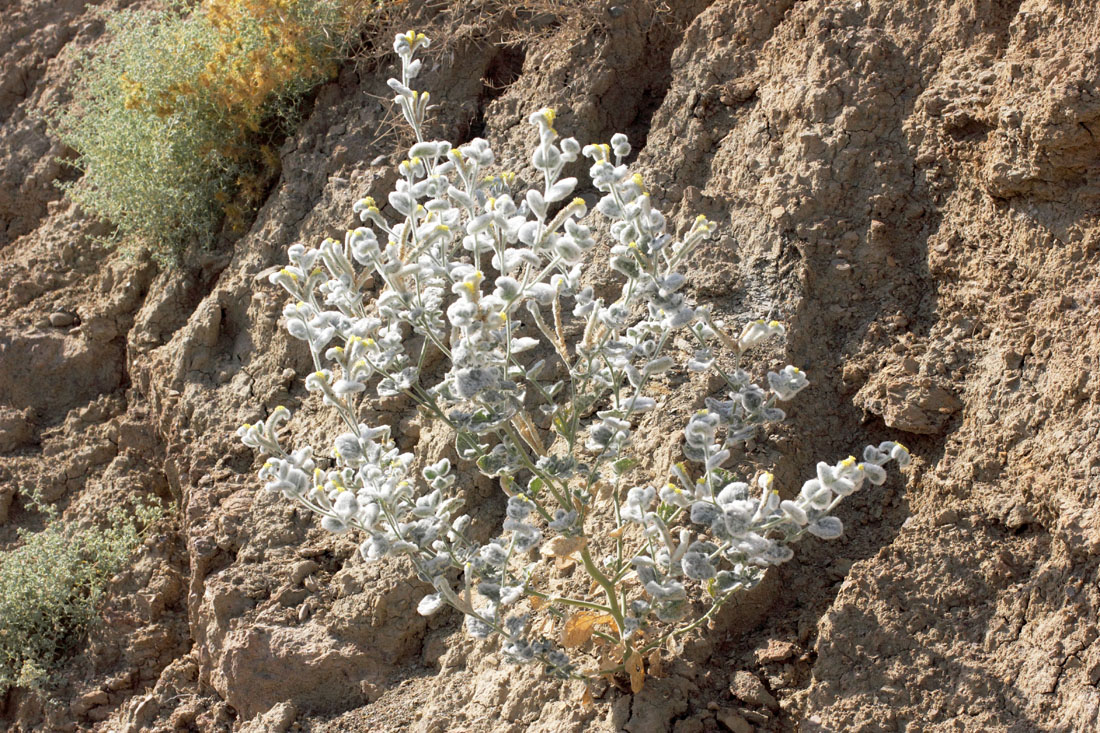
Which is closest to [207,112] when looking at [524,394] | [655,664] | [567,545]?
[524,394]

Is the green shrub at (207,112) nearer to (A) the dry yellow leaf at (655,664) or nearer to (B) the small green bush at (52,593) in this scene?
(B) the small green bush at (52,593)

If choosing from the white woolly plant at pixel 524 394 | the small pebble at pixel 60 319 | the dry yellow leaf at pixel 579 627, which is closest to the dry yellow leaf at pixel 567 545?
the white woolly plant at pixel 524 394

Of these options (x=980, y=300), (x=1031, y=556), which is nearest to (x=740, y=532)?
(x=1031, y=556)

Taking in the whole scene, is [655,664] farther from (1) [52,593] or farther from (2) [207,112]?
(2) [207,112]

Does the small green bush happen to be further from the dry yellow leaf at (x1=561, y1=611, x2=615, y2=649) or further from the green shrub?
the dry yellow leaf at (x1=561, y1=611, x2=615, y2=649)

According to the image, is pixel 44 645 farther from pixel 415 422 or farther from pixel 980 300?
pixel 980 300

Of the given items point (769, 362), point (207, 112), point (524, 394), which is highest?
point (207, 112)

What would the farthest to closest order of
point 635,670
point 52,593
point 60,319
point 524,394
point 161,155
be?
point 60,319 < point 161,155 < point 52,593 < point 635,670 < point 524,394
